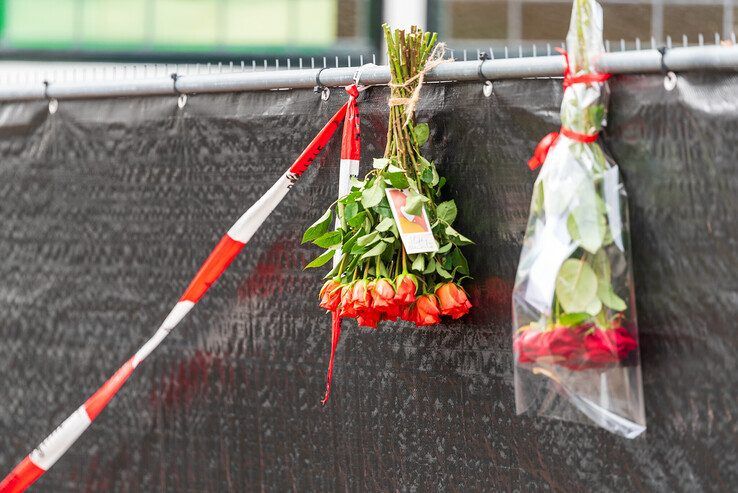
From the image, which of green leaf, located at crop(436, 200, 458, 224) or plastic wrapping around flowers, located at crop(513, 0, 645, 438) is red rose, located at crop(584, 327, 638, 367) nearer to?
plastic wrapping around flowers, located at crop(513, 0, 645, 438)

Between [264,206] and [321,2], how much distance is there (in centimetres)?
265

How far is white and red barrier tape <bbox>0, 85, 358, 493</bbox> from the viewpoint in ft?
Answer: 7.60

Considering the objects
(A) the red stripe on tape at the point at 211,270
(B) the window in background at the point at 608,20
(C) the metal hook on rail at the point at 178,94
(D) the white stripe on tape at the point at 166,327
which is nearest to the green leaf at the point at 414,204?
A: (A) the red stripe on tape at the point at 211,270

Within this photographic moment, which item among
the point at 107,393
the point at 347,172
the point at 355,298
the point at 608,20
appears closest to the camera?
the point at 355,298

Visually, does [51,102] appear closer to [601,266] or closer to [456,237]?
[456,237]

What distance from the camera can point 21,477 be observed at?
2631 millimetres

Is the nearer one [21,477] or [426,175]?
[426,175]

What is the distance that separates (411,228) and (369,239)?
0.26 feet

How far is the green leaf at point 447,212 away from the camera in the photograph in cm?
207

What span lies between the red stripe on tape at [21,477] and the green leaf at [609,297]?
157 centimetres

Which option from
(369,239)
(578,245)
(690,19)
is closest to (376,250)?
(369,239)

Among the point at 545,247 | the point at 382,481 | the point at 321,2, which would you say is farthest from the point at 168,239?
the point at 321,2

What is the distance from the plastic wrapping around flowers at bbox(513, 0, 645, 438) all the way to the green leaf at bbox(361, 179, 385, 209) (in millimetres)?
307

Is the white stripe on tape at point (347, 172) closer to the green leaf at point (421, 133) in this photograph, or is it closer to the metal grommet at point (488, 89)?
the green leaf at point (421, 133)
